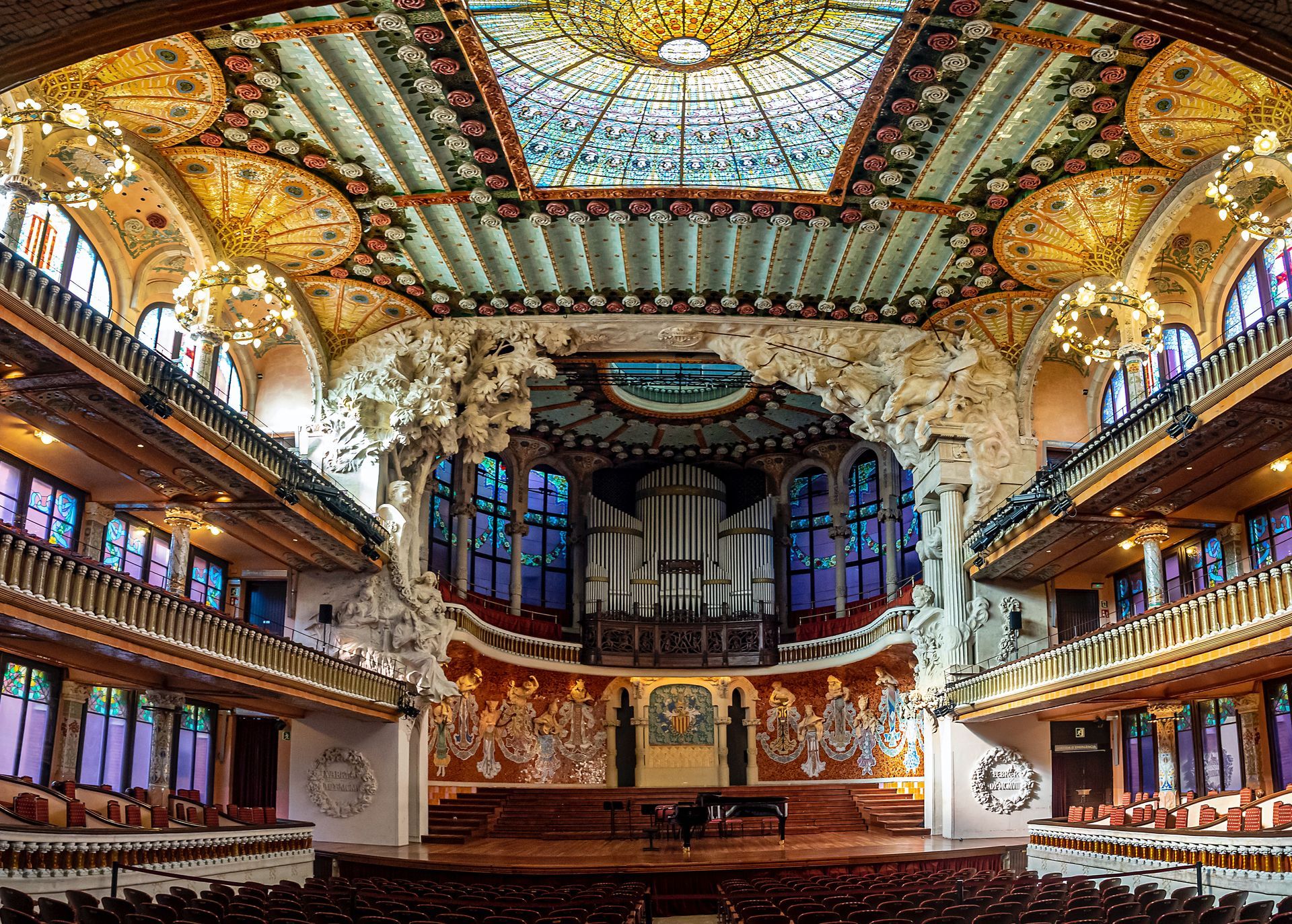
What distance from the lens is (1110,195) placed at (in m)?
20.8

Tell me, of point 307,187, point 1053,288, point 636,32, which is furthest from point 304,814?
point 1053,288

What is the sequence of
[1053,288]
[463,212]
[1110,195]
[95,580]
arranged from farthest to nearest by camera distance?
[1053,288], [463,212], [1110,195], [95,580]

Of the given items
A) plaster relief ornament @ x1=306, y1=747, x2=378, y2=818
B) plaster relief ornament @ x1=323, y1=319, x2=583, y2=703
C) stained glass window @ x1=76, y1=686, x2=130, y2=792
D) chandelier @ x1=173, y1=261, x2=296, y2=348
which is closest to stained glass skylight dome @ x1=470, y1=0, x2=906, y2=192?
chandelier @ x1=173, y1=261, x2=296, y2=348

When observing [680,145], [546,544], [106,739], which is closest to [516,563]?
[546,544]

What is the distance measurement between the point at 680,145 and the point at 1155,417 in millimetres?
9448

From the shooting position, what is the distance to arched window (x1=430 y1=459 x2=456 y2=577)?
31.7 m

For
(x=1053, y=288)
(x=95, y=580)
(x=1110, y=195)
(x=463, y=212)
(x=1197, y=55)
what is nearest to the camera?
(x=95, y=580)

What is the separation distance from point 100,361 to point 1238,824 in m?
16.9

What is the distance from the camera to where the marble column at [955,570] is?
25641 millimetres

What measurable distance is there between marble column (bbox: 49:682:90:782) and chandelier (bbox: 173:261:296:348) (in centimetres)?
676

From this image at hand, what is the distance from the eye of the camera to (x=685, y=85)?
19141 mm

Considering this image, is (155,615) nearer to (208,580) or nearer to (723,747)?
(208,580)

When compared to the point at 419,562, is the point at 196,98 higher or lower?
higher

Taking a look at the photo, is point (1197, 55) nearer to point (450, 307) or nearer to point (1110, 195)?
point (1110, 195)
